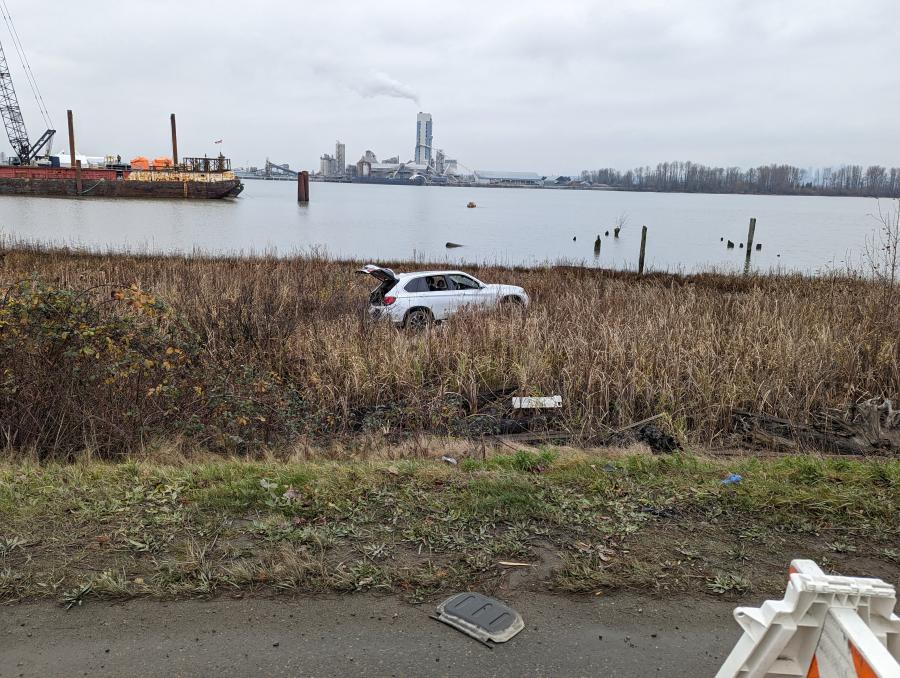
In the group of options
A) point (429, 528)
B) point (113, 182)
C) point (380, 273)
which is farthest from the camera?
point (113, 182)

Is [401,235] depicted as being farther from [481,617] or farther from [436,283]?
[481,617]

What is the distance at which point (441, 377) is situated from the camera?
9914 millimetres

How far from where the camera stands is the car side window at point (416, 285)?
14.9m

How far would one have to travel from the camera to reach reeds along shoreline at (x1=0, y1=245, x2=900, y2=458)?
687 centimetres

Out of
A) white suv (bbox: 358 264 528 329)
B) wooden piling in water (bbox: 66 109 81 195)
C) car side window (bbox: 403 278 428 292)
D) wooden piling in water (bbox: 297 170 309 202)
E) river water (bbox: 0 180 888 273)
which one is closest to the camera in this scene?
white suv (bbox: 358 264 528 329)

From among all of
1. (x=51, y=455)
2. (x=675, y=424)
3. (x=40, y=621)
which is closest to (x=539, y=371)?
(x=675, y=424)

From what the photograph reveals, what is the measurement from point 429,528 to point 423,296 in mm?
10959

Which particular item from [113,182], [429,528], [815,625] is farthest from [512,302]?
[113,182]

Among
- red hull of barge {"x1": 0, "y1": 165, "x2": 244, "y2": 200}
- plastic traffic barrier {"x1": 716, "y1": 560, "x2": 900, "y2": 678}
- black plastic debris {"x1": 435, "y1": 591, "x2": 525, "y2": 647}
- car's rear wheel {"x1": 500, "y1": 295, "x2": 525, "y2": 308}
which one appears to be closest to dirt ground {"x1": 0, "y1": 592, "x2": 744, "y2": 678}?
black plastic debris {"x1": 435, "y1": 591, "x2": 525, "y2": 647}

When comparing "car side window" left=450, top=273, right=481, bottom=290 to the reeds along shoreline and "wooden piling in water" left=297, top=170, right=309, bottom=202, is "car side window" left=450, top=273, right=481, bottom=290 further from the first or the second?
"wooden piling in water" left=297, top=170, right=309, bottom=202

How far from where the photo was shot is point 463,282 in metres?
16.0

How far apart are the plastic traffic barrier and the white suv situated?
11642mm

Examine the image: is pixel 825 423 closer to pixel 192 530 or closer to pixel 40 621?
pixel 192 530

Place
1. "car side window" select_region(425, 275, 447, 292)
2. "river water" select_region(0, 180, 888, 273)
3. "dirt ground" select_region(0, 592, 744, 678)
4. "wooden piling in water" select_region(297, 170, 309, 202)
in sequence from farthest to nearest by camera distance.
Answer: "wooden piling in water" select_region(297, 170, 309, 202), "river water" select_region(0, 180, 888, 273), "car side window" select_region(425, 275, 447, 292), "dirt ground" select_region(0, 592, 744, 678)
